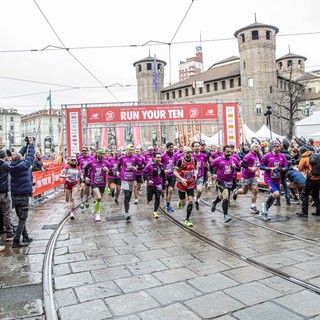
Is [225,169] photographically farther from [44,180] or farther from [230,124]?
[230,124]

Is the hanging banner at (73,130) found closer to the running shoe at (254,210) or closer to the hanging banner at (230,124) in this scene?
the hanging banner at (230,124)

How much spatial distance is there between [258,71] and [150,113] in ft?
141

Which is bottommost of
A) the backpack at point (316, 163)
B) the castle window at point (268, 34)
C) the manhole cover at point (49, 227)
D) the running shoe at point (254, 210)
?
the manhole cover at point (49, 227)

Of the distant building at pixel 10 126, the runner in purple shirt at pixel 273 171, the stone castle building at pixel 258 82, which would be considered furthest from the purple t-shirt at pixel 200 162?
the distant building at pixel 10 126

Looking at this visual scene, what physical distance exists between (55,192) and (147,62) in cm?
5932

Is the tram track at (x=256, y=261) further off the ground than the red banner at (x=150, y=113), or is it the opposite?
the red banner at (x=150, y=113)

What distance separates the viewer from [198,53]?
441 feet

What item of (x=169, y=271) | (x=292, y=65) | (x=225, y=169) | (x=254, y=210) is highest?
(x=292, y=65)

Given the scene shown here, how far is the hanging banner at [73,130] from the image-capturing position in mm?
19703

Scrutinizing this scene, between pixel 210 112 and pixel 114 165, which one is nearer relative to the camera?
pixel 114 165

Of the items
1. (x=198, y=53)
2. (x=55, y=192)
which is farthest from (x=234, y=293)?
(x=198, y=53)

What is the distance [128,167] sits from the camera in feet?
32.4

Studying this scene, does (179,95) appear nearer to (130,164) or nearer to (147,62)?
(147,62)

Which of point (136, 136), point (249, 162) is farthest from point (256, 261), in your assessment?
point (136, 136)
